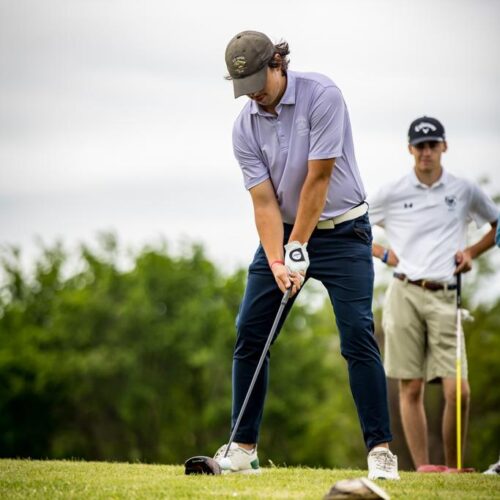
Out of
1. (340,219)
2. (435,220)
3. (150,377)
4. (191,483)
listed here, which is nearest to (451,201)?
(435,220)

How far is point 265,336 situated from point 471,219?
3312mm

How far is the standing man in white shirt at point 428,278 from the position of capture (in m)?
9.33

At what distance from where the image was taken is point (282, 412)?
4834cm

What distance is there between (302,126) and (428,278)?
3120mm

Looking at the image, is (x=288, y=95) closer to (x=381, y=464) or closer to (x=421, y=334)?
(x=381, y=464)

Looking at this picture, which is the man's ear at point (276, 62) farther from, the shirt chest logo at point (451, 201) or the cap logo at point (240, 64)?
the shirt chest logo at point (451, 201)

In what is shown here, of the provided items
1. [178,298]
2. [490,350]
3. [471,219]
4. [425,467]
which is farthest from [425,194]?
[178,298]

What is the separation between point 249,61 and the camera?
6516 mm

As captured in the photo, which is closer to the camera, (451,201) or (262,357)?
(262,357)

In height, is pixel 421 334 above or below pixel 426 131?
below

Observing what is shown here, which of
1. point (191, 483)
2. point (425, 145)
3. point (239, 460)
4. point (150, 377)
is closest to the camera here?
point (191, 483)

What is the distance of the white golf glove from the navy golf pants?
0.24 metres

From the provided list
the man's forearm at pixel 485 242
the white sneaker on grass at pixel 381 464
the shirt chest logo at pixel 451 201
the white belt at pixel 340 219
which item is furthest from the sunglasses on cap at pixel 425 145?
the white sneaker on grass at pixel 381 464

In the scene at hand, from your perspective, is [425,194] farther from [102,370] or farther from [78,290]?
[78,290]
